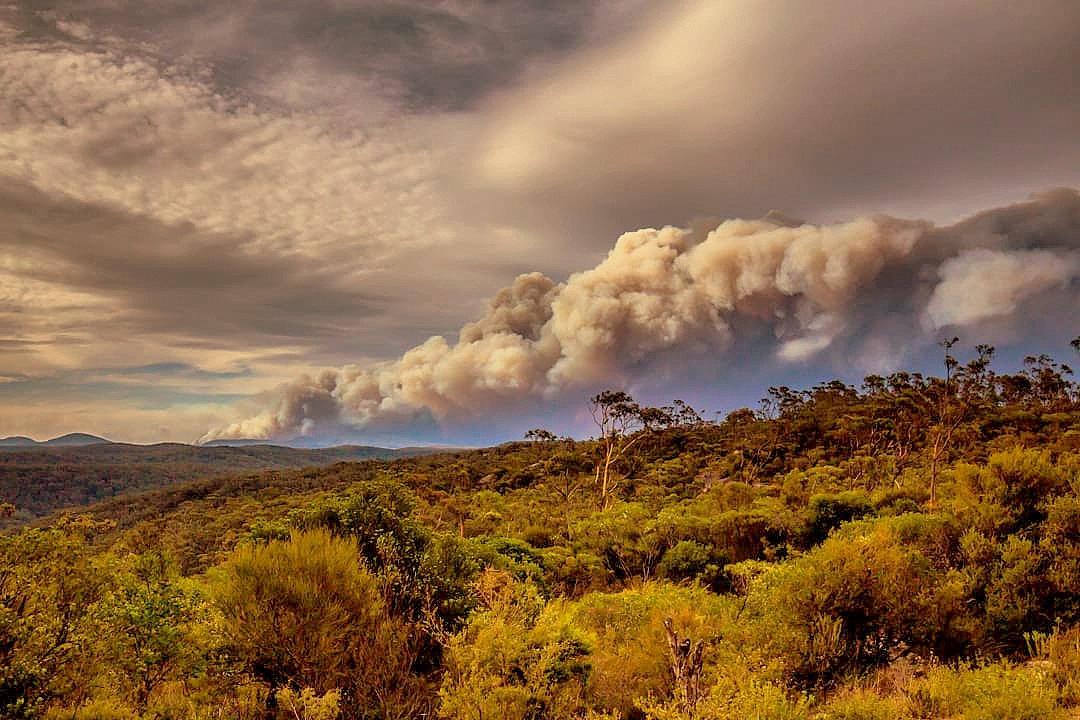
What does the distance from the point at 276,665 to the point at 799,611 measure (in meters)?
10.8

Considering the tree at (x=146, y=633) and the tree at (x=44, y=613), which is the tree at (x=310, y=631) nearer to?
the tree at (x=146, y=633)

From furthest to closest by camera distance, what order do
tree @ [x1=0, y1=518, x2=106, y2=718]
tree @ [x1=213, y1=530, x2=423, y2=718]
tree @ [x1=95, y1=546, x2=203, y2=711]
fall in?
tree @ [x1=213, y1=530, x2=423, y2=718] < tree @ [x1=95, y1=546, x2=203, y2=711] < tree @ [x1=0, y1=518, x2=106, y2=718]

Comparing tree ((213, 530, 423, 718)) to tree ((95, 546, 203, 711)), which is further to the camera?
tree ((213, 530, 423, 718))

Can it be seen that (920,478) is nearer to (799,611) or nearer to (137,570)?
(799,611)

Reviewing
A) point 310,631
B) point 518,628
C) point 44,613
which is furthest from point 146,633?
point 518,628

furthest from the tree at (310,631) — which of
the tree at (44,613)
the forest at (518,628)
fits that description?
the tree at (44,613)

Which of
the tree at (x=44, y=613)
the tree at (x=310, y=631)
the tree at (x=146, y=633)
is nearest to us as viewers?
the tree at (x=44, y=613)

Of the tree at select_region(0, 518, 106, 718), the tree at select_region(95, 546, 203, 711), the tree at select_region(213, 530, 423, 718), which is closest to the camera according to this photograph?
the tree at select_region(0, 518, 106, 718)

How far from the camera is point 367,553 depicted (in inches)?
554

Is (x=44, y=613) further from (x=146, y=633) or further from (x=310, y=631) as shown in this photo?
(x=310, y=631)

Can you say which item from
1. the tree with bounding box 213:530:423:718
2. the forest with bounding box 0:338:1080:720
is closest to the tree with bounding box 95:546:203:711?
the forest with bounding box 0:338:1080:720

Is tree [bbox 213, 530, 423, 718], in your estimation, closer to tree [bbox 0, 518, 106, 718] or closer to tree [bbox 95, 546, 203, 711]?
tree [bbox 95, 546, 203, 711]

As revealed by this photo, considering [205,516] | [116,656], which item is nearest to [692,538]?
[116,656]

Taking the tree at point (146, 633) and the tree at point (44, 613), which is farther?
the tree at point (146, 633)
